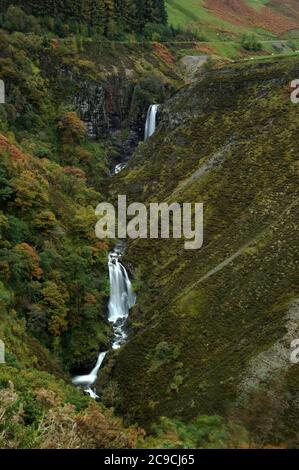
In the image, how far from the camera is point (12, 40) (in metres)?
62.7

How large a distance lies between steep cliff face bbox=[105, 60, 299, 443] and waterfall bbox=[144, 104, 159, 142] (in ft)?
16.4

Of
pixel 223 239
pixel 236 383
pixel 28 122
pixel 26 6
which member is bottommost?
pixel 236 383

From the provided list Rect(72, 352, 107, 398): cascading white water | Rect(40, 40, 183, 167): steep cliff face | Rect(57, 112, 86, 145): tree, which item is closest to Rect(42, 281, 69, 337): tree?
Rect(72, 352, 107, 398): cascading white water

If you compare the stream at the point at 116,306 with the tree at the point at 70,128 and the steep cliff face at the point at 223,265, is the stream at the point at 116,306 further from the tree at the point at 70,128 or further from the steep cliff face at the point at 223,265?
the tree at the point at 70,128

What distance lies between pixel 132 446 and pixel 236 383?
10.3 m

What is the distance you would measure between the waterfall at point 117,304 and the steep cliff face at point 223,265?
3.64 ft

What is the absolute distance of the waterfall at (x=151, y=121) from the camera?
219ft

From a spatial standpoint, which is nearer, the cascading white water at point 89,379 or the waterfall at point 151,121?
the cascading white water at point 89,379

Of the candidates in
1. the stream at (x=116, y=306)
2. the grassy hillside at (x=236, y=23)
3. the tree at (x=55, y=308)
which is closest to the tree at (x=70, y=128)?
the stream at (x=116, y=306)

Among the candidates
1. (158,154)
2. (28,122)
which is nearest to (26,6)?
(28,122)

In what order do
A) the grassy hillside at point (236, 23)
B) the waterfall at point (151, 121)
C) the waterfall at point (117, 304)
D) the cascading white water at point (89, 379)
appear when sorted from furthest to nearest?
the grassy hillside at point (236, 23) → the waterfall at point (151, 121) → the waterfall at point (117, 304) → the cascading white water at point (89, 379)

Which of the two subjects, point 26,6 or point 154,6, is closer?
point 26,6

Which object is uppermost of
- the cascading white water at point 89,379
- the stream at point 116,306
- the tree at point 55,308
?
the tree at point 55,308

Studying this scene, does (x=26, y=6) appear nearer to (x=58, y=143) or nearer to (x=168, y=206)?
(x=58, y=143)
